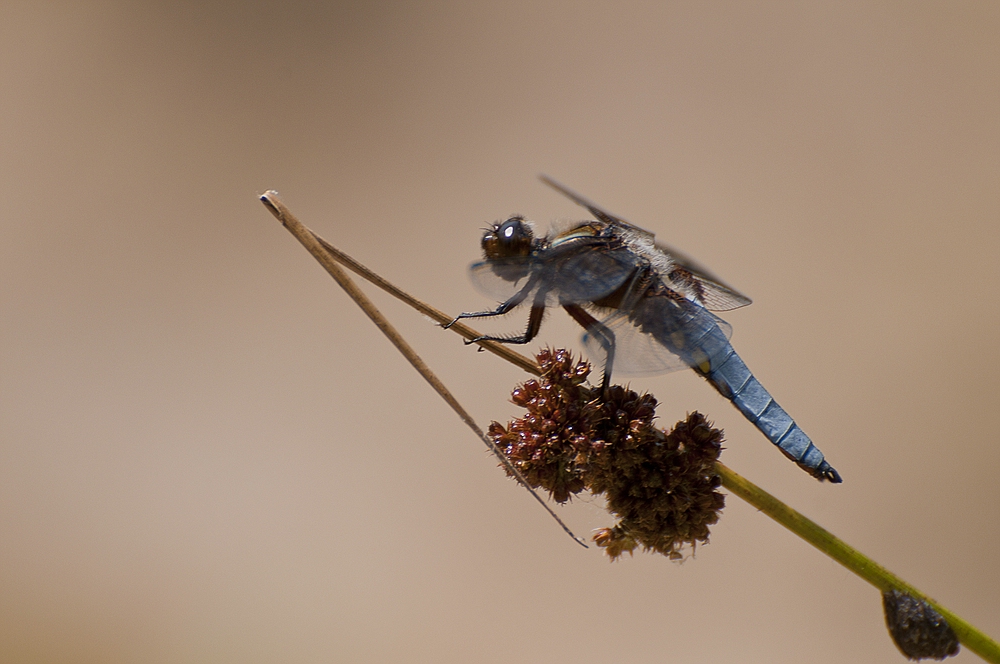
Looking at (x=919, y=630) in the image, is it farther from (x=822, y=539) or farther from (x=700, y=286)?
(x=700, y=286)

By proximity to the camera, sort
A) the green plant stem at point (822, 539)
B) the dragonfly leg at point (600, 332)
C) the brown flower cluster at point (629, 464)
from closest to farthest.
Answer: the green plant stem at point (822, 539) → the brown flower cluster at point (629, 464) → the dragonfly leg at point (600, 332)

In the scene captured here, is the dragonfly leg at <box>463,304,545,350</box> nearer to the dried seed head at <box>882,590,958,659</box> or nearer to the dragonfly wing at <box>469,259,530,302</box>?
the dragonfly wing at <box>469,259,530,302</box>

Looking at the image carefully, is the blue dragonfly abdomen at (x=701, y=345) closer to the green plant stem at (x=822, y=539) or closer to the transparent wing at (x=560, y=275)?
the transparent wing at (x=560, y=275)

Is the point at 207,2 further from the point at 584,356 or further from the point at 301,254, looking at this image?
the point at 584,356

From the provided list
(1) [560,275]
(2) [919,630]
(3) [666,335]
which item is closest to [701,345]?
(3) [666,335]

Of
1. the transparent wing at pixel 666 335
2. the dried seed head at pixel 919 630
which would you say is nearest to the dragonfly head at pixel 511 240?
the transparent wing at pixel 666 335

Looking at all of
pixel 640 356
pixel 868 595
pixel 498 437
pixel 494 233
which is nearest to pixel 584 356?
pixel 640 356
